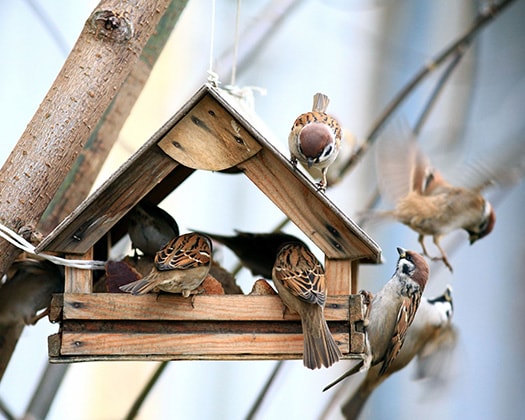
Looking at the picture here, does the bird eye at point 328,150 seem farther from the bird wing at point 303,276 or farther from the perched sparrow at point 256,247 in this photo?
the perched sparrow at point 256,247

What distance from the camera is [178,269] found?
6.85 ft

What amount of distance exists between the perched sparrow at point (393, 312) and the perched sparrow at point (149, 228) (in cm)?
57

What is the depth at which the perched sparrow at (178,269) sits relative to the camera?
207cm

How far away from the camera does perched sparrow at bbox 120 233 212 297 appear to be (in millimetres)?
2070

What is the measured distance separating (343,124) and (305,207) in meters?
2.62

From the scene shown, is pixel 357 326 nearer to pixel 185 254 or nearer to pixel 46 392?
pixel 185 254

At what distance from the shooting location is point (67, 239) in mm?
2152

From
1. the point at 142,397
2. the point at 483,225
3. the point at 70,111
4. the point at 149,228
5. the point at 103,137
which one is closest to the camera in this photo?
the point at 70,111

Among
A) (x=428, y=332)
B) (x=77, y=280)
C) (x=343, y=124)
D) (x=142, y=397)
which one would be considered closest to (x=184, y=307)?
(x=77, y=280)

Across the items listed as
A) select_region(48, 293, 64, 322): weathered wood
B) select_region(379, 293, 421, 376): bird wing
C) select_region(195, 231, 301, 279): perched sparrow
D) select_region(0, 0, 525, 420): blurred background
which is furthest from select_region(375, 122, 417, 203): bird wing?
select_region(48, 293, 64, 322): weathered wood

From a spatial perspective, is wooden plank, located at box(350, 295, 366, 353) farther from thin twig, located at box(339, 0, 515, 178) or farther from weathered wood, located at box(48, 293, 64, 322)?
thin twig, located at box(339, 0, 515, 178)

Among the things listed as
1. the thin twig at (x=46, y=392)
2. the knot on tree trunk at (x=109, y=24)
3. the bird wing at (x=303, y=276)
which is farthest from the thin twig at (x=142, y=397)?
the knot on tree trunk at (x=109, y=24)

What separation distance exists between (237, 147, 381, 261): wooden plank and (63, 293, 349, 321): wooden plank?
0.13m

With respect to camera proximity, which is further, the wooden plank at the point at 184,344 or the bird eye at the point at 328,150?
the bird eye at the point at 328,150
